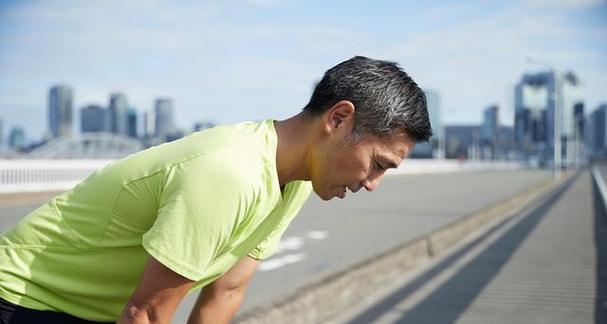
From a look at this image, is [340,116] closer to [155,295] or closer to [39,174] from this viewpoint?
[155,295]

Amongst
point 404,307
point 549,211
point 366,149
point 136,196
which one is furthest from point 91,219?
point 549,211

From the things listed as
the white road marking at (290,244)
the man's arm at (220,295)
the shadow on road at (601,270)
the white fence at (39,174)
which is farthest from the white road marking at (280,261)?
the white fence at (39,174)

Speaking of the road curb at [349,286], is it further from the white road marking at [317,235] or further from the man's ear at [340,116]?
the man's ear at [340,116]

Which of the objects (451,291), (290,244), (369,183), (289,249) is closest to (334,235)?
(290,244)

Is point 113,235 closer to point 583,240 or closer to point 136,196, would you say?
point 136,196

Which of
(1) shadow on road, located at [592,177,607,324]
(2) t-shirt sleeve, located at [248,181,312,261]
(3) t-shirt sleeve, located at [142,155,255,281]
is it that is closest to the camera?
(3) t-shirt sleeve, located at [142,155,255,281]

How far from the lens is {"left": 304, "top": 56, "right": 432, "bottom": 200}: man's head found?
1654mm

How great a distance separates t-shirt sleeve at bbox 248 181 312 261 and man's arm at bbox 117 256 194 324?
42 cm

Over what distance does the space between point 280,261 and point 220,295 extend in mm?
5593

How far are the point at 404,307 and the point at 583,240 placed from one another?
4.91m

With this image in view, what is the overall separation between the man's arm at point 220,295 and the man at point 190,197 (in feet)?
1.30

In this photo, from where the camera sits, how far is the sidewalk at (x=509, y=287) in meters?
4.86

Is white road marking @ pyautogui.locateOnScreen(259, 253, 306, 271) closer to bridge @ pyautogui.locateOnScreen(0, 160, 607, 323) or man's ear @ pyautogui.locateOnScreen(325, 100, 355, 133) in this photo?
bridge @ pyautogui.locateOnScreen(0, 160, 607, 323)

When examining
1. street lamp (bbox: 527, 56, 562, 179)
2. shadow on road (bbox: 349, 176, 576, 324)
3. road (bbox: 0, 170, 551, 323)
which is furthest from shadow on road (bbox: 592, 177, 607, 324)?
street lamp (bbox: 527, 56, 562, 179)
